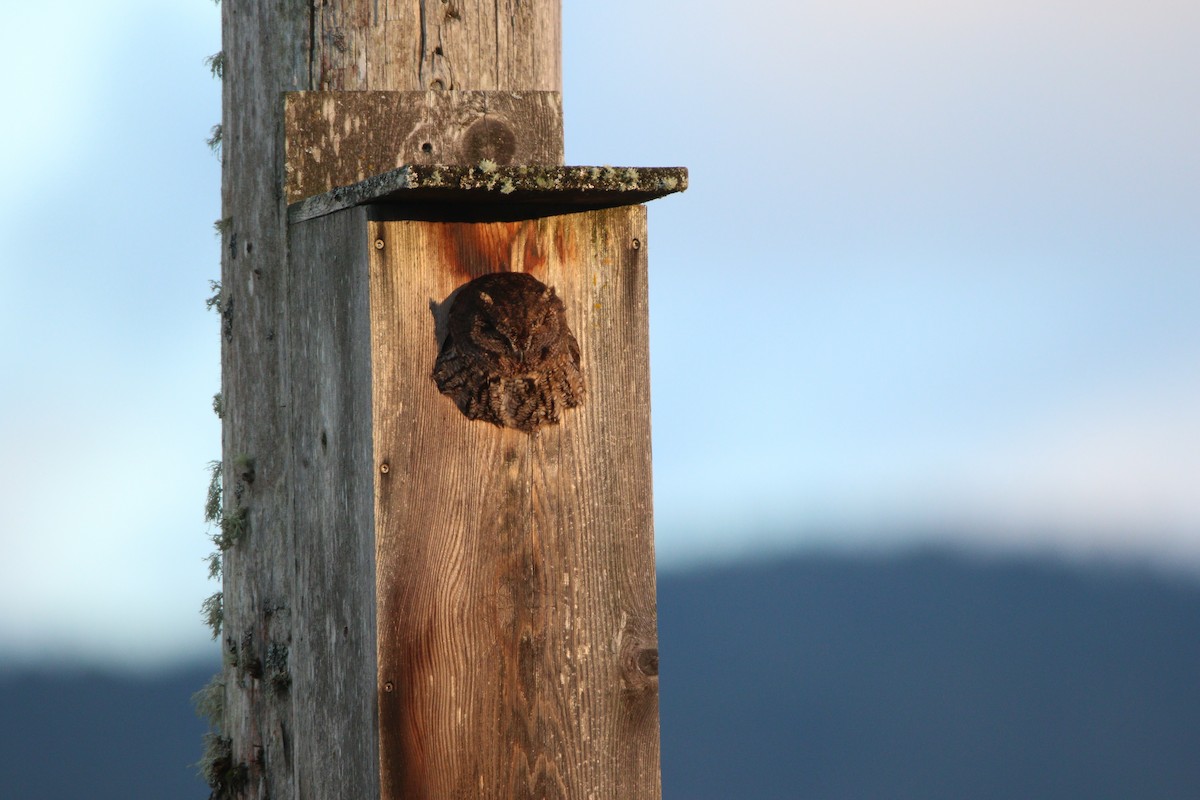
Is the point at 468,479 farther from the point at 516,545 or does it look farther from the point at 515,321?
the point at 515,321

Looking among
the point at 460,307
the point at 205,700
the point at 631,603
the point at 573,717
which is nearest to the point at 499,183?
the point at 460,307

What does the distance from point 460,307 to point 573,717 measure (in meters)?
0.88

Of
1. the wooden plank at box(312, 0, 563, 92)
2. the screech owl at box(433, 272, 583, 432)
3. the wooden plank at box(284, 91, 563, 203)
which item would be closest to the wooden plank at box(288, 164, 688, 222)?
the screech owl at box(433, 272, 583, 432)

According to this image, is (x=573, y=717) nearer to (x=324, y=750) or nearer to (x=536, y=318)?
A: (x=324, y=750)

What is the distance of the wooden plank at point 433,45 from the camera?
2.60 meters

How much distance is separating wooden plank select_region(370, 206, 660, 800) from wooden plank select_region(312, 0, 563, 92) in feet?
1.86

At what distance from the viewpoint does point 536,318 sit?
2248mm

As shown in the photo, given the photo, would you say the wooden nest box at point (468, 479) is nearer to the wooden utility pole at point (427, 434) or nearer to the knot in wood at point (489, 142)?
the wooden utility pole at point (427, 434)

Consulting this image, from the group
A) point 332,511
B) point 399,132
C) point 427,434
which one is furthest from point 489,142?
point 332,511

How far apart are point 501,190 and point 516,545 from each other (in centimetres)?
71

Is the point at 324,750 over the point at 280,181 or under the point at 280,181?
under

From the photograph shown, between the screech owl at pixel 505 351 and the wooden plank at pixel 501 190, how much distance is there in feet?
0.46

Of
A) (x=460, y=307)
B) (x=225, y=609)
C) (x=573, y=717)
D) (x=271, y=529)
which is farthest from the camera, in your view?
(x=225, y=609)

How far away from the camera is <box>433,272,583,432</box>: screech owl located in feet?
7.28
